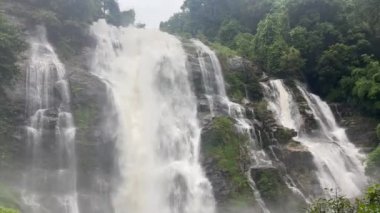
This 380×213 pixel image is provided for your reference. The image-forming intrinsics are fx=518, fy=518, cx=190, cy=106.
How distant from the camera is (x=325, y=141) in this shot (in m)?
29.2

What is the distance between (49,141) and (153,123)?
5917 mm

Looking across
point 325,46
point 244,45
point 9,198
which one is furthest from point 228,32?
point 9,198

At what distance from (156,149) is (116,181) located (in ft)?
9.59

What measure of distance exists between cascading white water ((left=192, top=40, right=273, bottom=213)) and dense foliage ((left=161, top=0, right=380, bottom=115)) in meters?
4.66

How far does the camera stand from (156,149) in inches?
1018

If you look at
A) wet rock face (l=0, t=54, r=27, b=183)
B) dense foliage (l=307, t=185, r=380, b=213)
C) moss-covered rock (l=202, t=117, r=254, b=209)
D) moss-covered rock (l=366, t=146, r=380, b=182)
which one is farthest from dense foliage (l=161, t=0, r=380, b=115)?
dense foliage (l=307, t=185, r=380, b=213)

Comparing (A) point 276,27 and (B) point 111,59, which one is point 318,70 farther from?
(B) point 111,59

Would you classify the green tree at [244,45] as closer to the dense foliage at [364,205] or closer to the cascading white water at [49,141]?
the cascading white water at [49,141]

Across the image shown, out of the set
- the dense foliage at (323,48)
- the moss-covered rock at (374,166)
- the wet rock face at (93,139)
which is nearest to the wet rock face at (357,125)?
the dense foliage at (323,48)

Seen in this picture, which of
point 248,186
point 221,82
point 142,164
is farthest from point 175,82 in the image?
point 248,186

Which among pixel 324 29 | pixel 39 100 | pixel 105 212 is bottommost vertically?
pixel 105 212

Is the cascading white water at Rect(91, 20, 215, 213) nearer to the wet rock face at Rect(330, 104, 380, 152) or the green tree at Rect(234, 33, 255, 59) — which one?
the green tree at Rect(234, 33, 255, 59)

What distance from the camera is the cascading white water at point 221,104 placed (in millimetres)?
25322

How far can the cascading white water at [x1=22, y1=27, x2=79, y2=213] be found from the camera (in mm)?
21391
